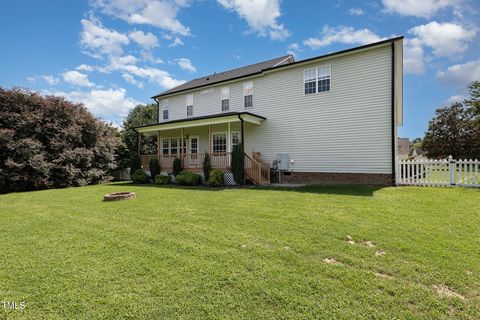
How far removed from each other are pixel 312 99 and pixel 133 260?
466 inches

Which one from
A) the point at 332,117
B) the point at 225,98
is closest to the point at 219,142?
the point at 225,98

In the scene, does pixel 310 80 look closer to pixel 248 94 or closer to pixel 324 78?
pixel 324 78

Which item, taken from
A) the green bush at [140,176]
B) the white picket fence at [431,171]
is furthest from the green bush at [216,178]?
the white picket fence at [431,171]

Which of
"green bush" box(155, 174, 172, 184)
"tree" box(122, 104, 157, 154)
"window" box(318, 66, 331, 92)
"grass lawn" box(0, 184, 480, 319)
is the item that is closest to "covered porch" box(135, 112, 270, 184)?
"green bush" box(155, 174, 172, 184)

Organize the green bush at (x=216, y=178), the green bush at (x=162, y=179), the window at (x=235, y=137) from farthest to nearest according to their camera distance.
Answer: the window at (x=235, y=137)
the green bush at (x=162, y=179)
the green bush at (x=216, y=178)

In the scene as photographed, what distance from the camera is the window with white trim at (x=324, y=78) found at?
1270 centimetres

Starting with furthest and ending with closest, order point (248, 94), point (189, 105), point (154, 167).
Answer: point (189, 105) < point (154, 167) < point (248, 94)

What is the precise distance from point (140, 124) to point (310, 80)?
18.9 meters

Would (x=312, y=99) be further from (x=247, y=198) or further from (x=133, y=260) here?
(x=133, y=260)

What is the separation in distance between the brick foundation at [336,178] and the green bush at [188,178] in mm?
4882

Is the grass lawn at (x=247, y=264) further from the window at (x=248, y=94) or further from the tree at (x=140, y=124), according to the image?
the tree at (x=140, y=124)

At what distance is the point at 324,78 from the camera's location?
12836 mm

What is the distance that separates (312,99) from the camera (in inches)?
516

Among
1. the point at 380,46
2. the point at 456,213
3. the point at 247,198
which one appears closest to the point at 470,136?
the point at 380,46
